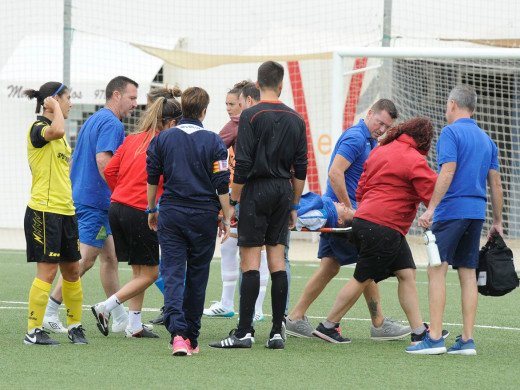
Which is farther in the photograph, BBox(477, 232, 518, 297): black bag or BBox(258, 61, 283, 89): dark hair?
BBox(477, 232, 518, 297): black bag

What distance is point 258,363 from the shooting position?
593cm

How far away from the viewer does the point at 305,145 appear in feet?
21.6

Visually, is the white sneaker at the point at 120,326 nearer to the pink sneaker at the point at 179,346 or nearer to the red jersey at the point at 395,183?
the pink sneaker at the point at 179,346

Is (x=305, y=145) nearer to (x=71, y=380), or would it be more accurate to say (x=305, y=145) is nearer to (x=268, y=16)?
(x=71, y=380)

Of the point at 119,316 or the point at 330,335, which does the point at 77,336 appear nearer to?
the point at 119,316

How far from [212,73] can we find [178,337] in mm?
13108

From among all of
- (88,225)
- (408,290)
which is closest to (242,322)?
(408,290)

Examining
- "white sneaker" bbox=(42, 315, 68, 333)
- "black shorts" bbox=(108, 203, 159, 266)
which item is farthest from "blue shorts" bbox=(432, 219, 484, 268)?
"white sneaker" bbox=(42, 315, 68, 333)

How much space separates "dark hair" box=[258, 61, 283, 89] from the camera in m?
6.48

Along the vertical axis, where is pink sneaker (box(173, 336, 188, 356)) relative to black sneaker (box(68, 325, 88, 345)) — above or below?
above

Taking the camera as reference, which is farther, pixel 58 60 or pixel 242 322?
pixel 58 60

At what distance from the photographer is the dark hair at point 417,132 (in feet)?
21.7

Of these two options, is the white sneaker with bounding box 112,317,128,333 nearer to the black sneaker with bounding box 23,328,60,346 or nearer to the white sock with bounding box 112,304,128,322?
the white sock with bounding box 112,304,128,322

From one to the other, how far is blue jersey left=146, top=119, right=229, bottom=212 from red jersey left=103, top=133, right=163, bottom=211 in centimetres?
62
